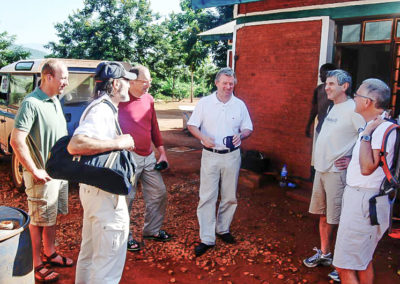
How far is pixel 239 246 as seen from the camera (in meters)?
4.30

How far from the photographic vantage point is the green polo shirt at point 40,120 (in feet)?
10.5

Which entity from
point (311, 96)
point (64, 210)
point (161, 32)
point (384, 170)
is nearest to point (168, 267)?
point (64, 210)

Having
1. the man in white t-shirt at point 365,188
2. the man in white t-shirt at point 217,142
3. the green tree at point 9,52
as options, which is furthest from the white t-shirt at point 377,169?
the green tree at point 9,52

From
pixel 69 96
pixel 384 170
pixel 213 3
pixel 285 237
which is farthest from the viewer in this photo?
pixel 213 3

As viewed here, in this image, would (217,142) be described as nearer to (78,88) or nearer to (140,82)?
(140,82)

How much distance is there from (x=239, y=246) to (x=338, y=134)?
5.93 ft

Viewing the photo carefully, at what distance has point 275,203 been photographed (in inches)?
230

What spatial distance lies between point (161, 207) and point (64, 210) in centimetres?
110

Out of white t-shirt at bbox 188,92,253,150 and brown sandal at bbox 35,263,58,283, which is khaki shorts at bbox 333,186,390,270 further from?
brown sandal at bbox 35,263,58,283

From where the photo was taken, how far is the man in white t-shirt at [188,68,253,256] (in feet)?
13.4

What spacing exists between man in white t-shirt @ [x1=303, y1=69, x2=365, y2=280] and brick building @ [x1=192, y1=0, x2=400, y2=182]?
252 centimetres

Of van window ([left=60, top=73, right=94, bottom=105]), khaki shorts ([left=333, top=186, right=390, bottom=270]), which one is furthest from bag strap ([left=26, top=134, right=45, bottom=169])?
khaki shorts ([left=333, top=186, right=390, bottom=270])

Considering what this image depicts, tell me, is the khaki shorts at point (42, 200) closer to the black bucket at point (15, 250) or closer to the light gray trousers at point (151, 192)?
the black bucket at point (15, 250)

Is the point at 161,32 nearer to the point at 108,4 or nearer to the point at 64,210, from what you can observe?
the point at 108,4
